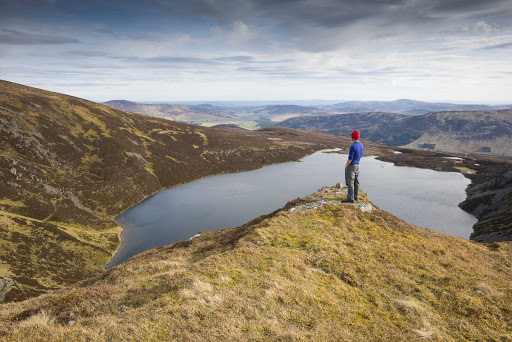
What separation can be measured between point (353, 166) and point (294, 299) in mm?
15503

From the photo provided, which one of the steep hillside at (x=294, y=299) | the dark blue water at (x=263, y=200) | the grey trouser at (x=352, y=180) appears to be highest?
the grey trouser at (x=352, y=180)

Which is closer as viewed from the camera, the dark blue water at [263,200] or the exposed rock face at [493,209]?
the exposed rock face at [493,209]

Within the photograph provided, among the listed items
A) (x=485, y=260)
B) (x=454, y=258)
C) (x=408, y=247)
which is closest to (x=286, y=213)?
(x=408, y=247)

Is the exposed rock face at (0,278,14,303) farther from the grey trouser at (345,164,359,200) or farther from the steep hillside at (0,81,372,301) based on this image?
the grey trouser at (345,164,359,200)

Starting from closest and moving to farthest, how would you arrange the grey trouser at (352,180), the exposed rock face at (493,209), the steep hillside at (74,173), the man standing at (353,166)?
the man standing at (353,166) → the grey trouser at (352,180) → the steep hillside at (74,173) → the exposed rock face at (493,209)

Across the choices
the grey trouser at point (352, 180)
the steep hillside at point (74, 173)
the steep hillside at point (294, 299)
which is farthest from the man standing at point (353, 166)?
the steep hillside at point (74, 173)

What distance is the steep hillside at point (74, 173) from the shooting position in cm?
4534

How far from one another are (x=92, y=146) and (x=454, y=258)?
119 meters

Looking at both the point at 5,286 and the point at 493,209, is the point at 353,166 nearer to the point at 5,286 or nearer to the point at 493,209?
the point at 5,286

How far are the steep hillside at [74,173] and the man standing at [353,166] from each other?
47740 millimetres

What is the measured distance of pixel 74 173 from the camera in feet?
269

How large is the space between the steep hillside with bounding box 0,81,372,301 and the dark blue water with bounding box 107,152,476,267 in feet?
22.5

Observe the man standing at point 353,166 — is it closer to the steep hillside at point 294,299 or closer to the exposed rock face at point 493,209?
the steep hillside at point 294,299

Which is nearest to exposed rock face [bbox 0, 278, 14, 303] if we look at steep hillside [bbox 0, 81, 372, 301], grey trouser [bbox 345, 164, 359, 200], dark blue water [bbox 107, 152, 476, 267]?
steep hillside [bbox 0, 81, 372, 301]
